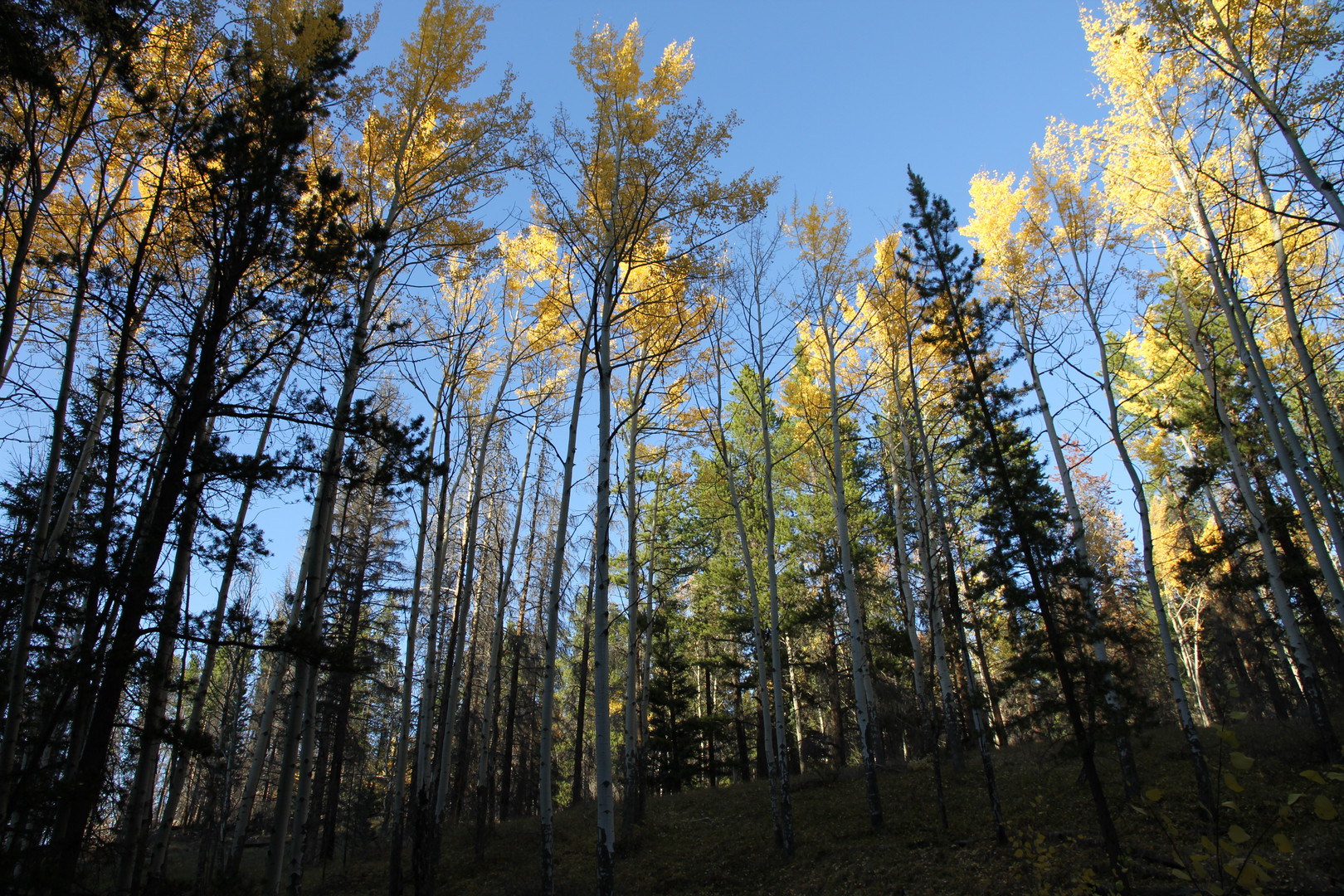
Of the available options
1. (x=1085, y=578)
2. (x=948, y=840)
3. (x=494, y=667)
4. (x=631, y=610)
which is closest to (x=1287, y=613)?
(x=1085, y=578)

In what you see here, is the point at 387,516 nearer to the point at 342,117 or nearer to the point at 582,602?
the point at 582,602

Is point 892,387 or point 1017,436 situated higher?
point 892,387

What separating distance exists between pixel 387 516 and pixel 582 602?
19.6 ft

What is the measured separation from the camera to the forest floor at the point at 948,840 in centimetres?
695

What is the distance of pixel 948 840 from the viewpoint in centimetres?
872

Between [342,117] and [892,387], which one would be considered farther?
[892,387]

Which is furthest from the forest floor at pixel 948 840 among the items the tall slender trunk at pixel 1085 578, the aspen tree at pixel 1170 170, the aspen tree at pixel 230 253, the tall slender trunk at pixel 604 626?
the aspen tree at pixel 230 253

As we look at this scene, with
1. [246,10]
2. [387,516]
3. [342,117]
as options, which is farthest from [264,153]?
[387,516]

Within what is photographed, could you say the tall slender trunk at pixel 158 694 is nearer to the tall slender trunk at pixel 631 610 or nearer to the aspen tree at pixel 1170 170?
the tall slender trunk at pixel 631 610

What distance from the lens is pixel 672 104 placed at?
25.1 feet

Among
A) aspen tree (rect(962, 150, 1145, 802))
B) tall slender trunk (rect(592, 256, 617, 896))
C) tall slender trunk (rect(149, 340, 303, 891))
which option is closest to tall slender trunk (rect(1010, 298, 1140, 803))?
aspen tree (rect(962, 150, 1145, 802))

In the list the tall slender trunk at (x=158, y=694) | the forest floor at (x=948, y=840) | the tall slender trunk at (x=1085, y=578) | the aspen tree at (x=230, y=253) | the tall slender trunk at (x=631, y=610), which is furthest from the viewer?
the tall slender trunk at (x=631, y=610)

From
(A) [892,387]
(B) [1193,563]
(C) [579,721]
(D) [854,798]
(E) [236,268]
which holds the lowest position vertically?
(D) [854,798]

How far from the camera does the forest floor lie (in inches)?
274
